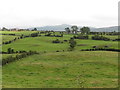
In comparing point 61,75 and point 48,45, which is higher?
point 48,45

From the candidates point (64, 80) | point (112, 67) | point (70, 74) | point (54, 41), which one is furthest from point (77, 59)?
point (54, 41)

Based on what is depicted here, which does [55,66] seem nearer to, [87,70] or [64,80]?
[87,70]

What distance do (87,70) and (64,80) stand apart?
1459 centimetres

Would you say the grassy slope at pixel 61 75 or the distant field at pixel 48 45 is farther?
the distant field at pixel 48 45

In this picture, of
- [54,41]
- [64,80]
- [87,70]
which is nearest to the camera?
[64,80]

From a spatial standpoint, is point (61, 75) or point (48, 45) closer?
point (61, 75)

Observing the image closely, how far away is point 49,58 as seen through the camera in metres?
88.1

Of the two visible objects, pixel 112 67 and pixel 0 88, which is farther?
pixel 112 67

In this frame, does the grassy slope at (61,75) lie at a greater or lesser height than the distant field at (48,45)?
lesser

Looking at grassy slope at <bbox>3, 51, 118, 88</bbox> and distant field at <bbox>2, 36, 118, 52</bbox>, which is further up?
distant field at <bbox>2, 36, 118, 52</bbox>

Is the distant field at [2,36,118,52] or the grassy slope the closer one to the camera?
the grassy slope

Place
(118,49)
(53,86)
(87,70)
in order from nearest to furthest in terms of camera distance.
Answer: (53,86)
(87,70)
(118,49)

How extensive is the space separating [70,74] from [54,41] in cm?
9710

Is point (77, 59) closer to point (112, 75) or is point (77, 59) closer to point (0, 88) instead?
point (112, 75)
